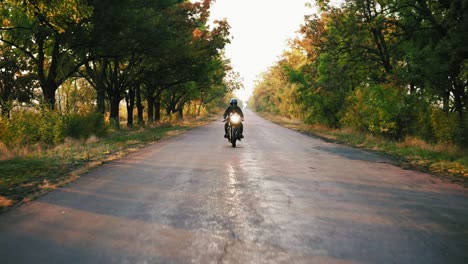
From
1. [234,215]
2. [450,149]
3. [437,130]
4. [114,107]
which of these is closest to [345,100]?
[437,130]

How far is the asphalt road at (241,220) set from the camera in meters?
4.16

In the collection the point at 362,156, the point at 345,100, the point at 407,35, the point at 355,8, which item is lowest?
the point at 362,156

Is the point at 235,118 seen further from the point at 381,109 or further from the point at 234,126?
the point at 381,109

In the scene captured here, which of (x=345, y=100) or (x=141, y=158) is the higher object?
(x=345, y=100)

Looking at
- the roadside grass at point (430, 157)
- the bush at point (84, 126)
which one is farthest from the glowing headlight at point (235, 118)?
the bush at point (84, 126)

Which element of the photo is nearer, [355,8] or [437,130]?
[437,130]

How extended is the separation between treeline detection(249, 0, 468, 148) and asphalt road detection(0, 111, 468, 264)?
23.1ft

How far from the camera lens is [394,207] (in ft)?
20.6

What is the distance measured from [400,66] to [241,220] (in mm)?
16463

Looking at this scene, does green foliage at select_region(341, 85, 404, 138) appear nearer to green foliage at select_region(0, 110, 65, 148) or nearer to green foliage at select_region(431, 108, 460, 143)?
green foliage at select_region(431, 108, 460, 143)

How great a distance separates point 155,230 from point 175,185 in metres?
2.94

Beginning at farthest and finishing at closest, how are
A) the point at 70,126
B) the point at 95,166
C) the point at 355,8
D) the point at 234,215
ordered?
the point at 355,8 < the point at 70,126 < the point at 95,166 < the point at 234,215

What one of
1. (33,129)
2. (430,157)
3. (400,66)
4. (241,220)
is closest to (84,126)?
(33,129)

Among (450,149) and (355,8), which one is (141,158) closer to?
(450,149)
